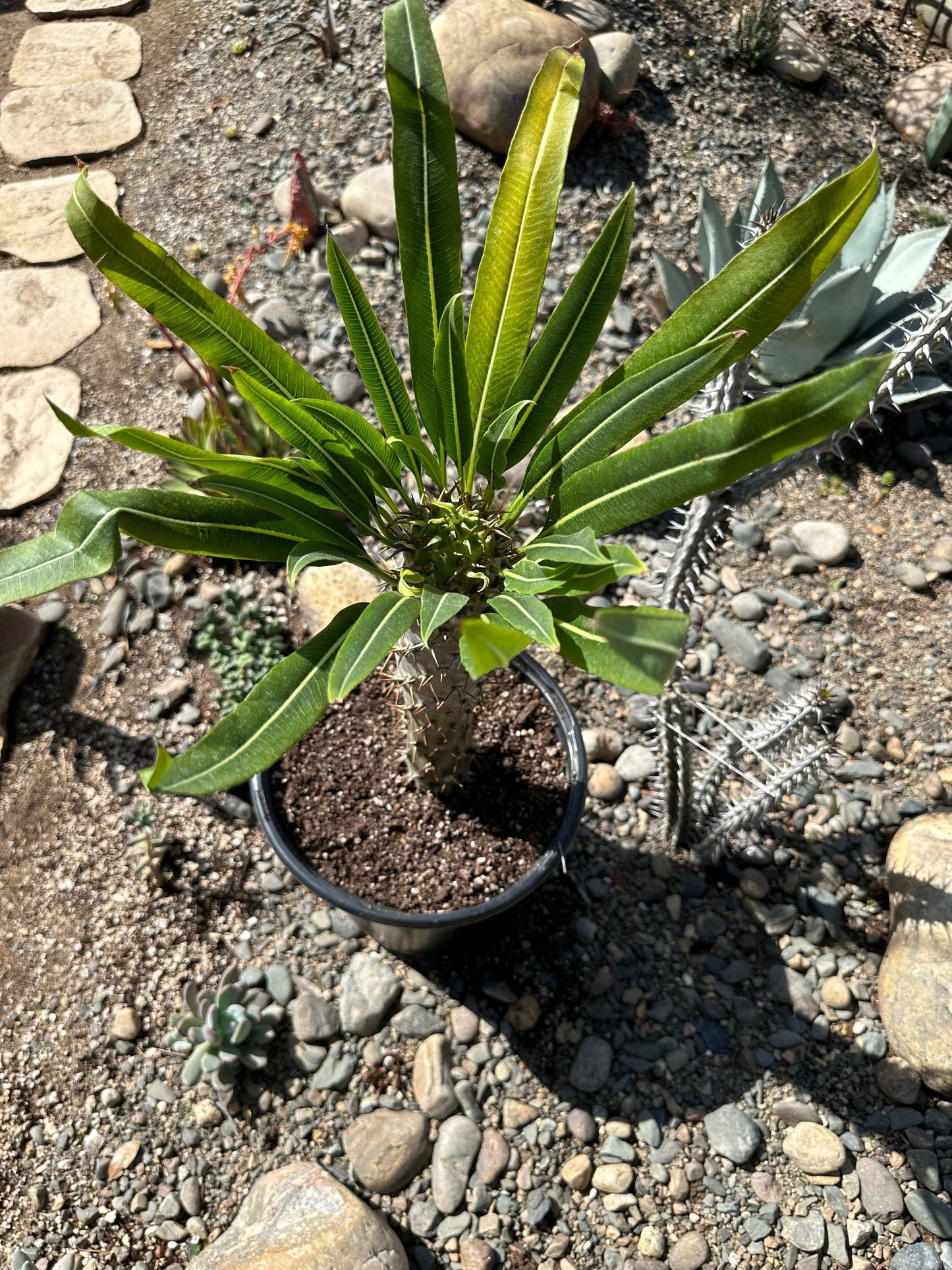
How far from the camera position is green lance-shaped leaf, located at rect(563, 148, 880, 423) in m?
1.15

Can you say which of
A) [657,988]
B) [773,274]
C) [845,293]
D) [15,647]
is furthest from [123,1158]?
[845,293]

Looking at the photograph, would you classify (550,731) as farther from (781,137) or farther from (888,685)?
(781,137)

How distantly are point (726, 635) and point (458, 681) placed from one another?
1.14 m

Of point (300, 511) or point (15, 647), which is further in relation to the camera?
point (15, 647)

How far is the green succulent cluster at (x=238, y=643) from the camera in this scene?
2.46m

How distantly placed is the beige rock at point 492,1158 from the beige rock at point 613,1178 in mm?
183

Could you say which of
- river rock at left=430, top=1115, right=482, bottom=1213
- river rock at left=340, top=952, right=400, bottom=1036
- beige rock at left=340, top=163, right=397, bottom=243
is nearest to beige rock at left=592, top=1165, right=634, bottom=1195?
river rock at left=430, top=1115, right=482, bottom=1213

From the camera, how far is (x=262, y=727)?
1.21 m

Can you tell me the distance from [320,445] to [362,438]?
8 cm

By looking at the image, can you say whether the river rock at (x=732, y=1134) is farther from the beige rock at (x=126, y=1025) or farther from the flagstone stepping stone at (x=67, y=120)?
the flagstone stepping stone at (x=67, y=120)

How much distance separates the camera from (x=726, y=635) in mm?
2566

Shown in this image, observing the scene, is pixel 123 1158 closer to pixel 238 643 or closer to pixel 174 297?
pixel 238 643

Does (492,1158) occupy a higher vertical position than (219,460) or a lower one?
lower

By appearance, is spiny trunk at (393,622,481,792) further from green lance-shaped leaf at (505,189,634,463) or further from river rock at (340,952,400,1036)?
river rock at (340,952,400,1036)
